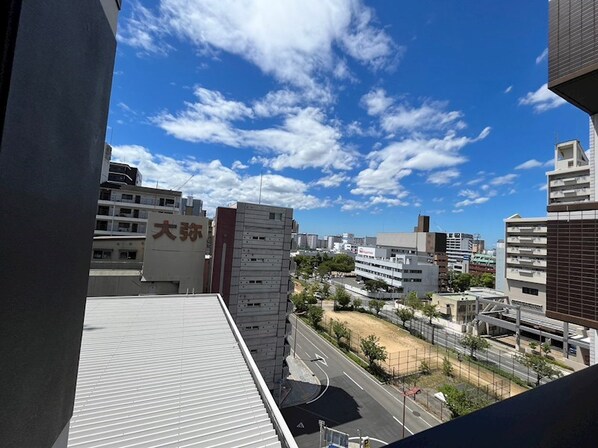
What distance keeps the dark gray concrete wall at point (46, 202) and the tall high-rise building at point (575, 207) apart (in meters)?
7.20

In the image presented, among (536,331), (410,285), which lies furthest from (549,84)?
(410,285)

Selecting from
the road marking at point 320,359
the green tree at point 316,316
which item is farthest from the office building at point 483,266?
the road marking at point 320,359

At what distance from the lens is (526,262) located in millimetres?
26172

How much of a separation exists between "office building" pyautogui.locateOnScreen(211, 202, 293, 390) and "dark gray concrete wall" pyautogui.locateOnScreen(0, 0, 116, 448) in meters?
12.2

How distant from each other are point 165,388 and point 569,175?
108 ft

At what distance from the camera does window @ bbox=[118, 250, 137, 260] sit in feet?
56.1

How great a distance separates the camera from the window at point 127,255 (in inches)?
674

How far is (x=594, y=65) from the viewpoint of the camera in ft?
15.9

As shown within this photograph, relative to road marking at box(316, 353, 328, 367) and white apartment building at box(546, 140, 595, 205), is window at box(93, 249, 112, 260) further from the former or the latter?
white apartment building at box(546, 140, 595, 205)

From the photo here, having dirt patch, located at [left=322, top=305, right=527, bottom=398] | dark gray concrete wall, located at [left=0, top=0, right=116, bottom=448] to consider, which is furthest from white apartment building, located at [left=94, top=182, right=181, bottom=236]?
dark gray concrete wall, located at [left=0, top=0, right=116, bottom=448]

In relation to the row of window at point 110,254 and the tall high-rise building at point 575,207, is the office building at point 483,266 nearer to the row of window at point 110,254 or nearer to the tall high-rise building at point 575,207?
the tall high-rise building at point 575,207

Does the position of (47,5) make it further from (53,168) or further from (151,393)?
(151,393)

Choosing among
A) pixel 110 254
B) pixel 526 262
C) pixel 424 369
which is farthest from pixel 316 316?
pixel 526 262

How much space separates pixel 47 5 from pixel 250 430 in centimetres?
367
